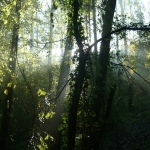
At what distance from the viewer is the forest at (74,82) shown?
17.3ft

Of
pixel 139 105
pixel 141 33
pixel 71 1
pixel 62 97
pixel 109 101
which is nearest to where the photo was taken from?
pixel 71 1

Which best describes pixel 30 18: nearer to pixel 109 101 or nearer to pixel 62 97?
pixel 62 97

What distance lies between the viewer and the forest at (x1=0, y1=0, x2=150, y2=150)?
207 inches

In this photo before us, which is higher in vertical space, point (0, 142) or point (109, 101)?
point (109, 101)

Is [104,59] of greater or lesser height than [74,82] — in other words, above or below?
above

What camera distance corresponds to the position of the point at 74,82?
7043 millimetres

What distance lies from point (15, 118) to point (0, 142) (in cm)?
460

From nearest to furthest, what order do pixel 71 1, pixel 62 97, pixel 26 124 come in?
pixel 71 1
pixel 62 97
pixel 26 124

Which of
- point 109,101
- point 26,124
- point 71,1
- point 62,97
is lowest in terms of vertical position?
point 26,124

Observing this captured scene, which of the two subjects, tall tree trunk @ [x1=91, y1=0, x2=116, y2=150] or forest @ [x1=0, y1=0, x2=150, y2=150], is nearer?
forest @ [x1=0, y1=0, x2=150, y2=150]

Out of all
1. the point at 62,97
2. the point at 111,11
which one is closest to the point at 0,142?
the point at 62,97

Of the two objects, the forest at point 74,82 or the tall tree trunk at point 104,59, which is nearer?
the forest at point 74,82

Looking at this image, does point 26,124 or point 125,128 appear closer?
point 125,128

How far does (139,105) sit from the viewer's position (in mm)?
17859
